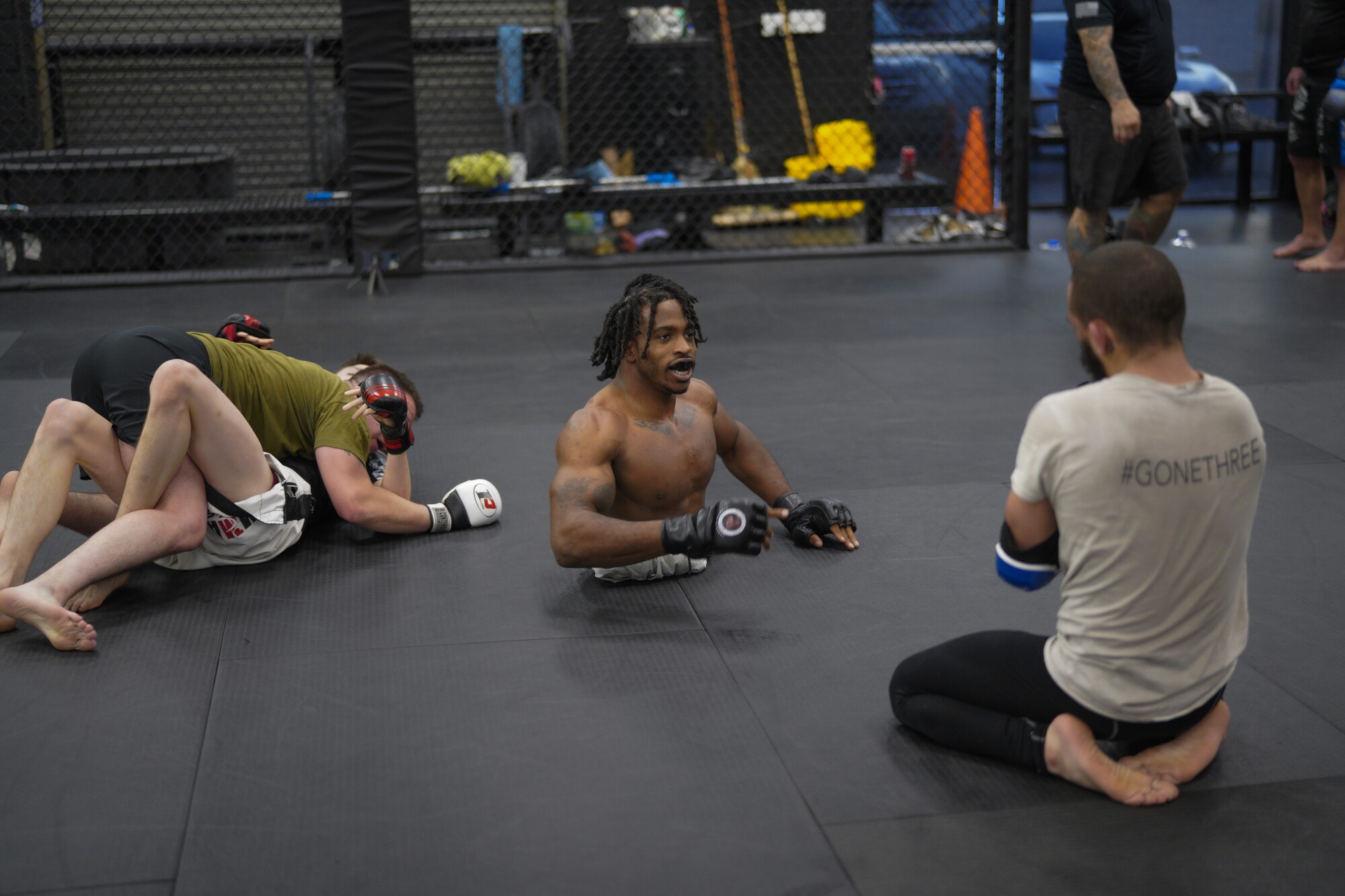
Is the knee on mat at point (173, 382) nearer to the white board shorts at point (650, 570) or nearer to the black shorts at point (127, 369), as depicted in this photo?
the black shorts at point (127, 369)

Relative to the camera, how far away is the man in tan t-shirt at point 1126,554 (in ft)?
6.03

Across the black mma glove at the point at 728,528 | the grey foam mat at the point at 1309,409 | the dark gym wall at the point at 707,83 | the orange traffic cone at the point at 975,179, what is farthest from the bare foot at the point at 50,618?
the orange traffic cone at the point at 975,179

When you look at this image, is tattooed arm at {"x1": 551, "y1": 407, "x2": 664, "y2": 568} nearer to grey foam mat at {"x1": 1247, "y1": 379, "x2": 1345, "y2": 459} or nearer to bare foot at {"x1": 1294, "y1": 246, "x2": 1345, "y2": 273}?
grey foam mat at {"x1": 1247, "y1": 379, "x2": 1345, "y2": 459}

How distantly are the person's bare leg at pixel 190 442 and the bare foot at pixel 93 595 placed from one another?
16cm

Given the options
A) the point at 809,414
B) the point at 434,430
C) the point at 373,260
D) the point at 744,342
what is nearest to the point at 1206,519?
the point at 809,414

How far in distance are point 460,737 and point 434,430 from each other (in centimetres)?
206

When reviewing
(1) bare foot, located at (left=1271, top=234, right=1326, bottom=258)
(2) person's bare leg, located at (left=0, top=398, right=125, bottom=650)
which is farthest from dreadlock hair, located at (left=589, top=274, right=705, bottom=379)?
(1) bare foot, located at (left=1271, top=234, right=1326, bottom=258)

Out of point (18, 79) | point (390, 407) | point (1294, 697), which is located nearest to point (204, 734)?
point (390, 407)

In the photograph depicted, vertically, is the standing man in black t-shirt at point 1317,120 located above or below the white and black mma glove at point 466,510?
above

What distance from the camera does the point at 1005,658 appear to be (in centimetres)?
213

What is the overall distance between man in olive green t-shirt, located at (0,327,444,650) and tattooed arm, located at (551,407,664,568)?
0.58 meters

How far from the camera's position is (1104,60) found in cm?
523

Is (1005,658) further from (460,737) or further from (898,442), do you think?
(898,442)

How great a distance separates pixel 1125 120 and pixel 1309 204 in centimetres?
217
